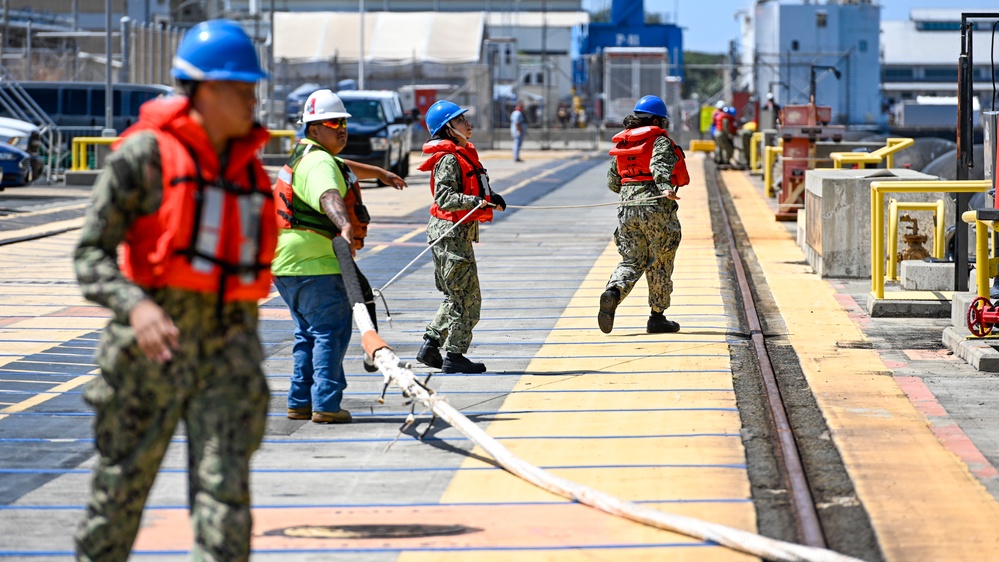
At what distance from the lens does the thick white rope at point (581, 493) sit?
16.9 feet

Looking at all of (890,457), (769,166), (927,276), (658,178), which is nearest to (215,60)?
(890,457)

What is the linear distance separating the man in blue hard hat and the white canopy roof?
6271 centimetres

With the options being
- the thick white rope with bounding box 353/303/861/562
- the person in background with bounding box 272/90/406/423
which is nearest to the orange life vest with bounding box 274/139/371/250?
the person in background with bounding box 272/90/406/423

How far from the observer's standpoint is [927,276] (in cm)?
1267

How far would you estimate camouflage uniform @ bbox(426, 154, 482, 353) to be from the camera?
29.0 feet

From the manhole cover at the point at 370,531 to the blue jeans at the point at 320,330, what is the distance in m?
1.84

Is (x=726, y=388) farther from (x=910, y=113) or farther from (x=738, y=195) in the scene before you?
(x=910, y=113)

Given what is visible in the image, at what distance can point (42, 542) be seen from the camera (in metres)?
5.49

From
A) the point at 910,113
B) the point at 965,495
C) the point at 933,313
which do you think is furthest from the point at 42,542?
the point at 910,113

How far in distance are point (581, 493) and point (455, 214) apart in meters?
3.18

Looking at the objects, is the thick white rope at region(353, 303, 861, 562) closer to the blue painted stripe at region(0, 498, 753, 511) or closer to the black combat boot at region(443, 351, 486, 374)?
the blue painted stripe at region(0, 498, 753, 511)

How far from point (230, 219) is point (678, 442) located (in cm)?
360

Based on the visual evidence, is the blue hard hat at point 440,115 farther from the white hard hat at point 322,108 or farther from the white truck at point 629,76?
the white truck at point 629,76

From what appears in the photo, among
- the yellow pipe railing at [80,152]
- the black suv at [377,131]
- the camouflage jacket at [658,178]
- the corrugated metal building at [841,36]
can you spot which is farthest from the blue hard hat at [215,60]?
the corrugated metal building at [841,36]
